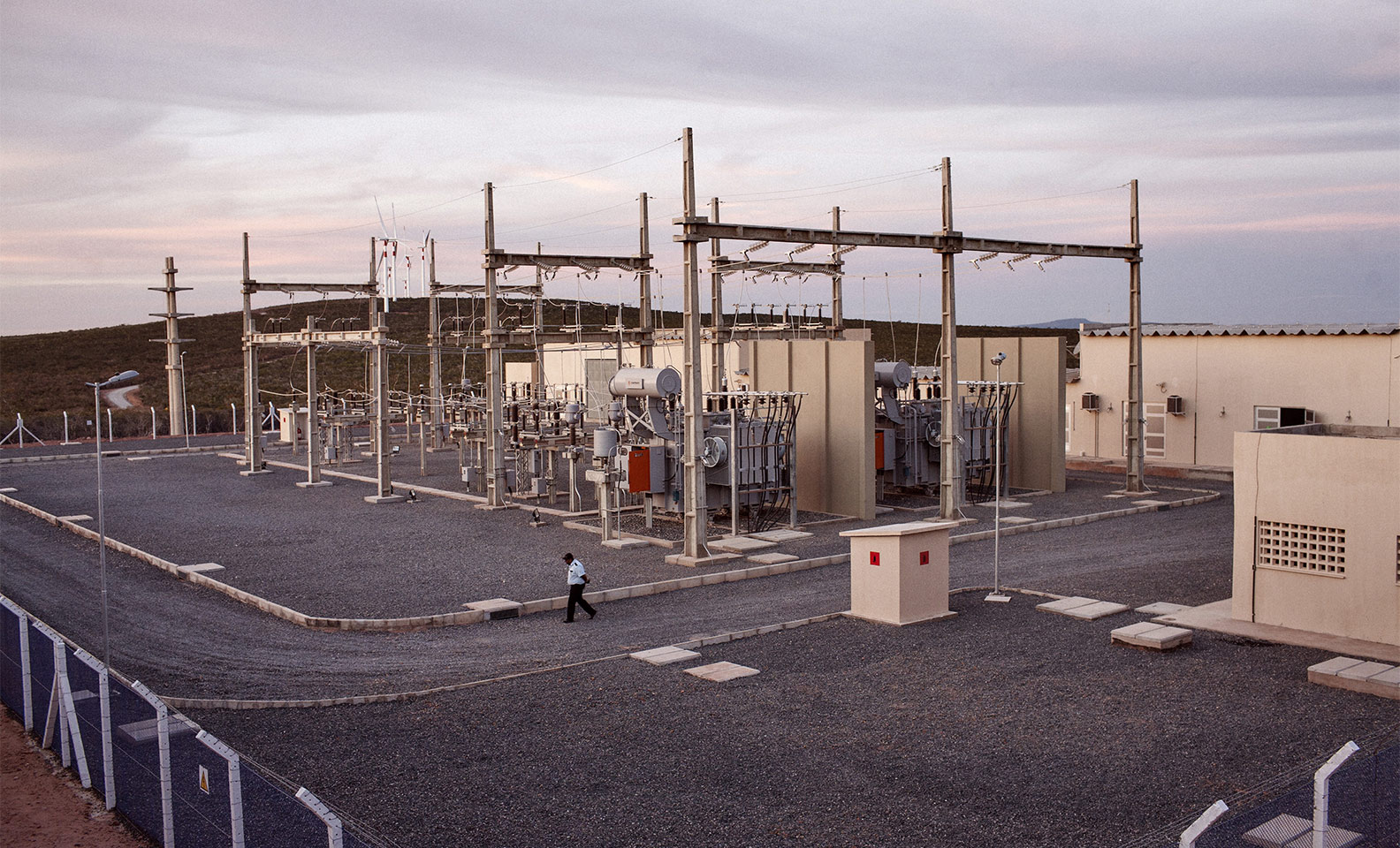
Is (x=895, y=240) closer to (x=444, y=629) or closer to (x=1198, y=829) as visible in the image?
(x=444, y=629)

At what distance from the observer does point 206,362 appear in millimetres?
86875

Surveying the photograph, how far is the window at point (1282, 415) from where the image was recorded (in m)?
27.2

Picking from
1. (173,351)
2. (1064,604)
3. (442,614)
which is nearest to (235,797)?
(442,614)

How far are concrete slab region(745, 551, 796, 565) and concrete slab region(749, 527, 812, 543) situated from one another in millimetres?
1211

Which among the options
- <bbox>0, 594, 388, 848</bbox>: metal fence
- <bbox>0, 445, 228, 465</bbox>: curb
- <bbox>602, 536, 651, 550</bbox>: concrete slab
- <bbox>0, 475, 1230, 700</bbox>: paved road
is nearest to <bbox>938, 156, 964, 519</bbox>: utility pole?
<bbox>0, 475, 1230, 700</bbox>: paved road

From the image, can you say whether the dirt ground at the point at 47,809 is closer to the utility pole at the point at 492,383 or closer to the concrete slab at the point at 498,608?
the concrete slab at the point at 498,608

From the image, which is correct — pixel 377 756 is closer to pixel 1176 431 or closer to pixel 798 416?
pixel 798 416

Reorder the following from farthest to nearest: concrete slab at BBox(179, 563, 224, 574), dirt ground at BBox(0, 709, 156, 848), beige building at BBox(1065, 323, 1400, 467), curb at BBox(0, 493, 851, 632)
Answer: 1. beige building at BBox(1065, 323, 1400, 467)
2. concrete slab at BBox(179, 563, 224, 574)
3. curb at BBox(0, 493, 851, 632)
4. dirt ground at BBox(0, 709, 156, 848)

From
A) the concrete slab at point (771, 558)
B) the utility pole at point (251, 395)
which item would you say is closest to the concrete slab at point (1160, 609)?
the concrete slab at point (771, 558)

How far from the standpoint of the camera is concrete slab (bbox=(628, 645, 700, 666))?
39.0 feet

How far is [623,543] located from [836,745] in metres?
10.4

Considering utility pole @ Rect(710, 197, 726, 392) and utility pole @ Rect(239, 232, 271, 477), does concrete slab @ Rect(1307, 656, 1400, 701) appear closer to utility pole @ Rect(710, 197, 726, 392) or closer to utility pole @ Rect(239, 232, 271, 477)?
utility pole @ Rect(710, 197, 726, 392)

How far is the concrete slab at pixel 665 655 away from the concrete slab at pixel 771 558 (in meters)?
5.37

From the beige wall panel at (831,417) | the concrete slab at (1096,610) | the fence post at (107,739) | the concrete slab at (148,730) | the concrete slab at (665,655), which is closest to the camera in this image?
the concrete slab at (148,730)
